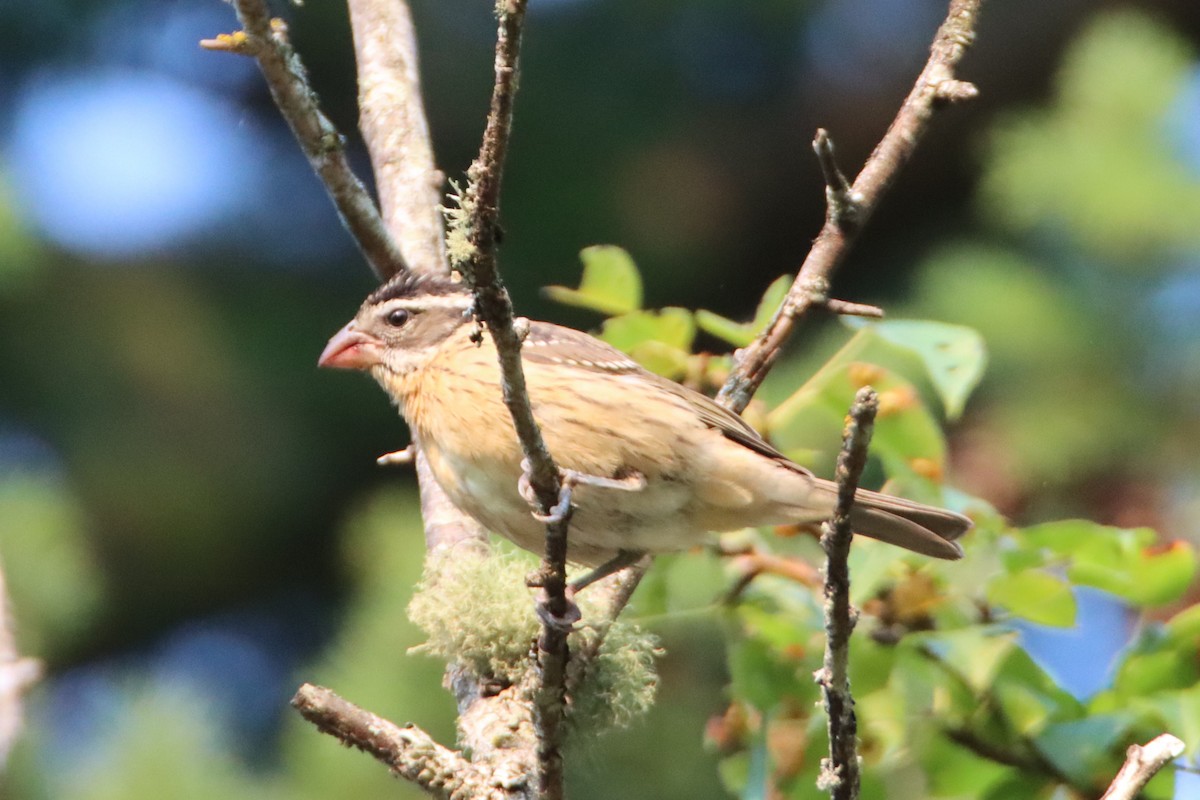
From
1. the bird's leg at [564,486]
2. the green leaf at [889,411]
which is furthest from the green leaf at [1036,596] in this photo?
the bird's leg at [564,486]

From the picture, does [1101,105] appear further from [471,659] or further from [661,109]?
[471,659]

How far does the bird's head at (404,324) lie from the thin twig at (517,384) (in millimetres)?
1575

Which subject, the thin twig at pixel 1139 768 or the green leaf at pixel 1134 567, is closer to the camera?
the thin twig at pixel 1139 768

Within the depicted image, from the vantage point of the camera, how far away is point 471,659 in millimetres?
3656

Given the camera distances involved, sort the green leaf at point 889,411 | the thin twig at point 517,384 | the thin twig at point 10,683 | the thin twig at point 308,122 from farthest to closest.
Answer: the green leaf at point 889,411 < the thin twig at point 308,122 < the thin twig at point 517,384 < the thin twig at point 10,683

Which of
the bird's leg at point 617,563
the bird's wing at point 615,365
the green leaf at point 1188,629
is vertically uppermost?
the bird's wing at point 615,365

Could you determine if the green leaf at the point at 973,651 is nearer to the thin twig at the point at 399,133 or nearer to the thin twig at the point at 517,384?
the thin twig at the point at 517,384

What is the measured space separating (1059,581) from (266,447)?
5.76 metres

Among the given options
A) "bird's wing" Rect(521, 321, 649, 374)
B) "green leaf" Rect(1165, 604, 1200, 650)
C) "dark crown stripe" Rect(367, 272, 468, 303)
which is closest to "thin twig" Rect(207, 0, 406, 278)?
"dark crown stripe" Rect(367, 272, 468, 303)

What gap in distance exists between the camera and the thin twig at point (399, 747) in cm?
297

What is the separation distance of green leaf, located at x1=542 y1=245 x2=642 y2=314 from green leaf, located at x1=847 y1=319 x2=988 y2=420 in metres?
0.70

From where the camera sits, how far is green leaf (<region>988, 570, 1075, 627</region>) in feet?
12.1

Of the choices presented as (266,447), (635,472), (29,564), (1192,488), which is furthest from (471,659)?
(266,447)

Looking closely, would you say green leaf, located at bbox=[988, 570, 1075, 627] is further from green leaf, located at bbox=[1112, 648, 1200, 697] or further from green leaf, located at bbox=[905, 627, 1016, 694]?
green leaf, located at bbox=[1112, 648, 1200, 697]
